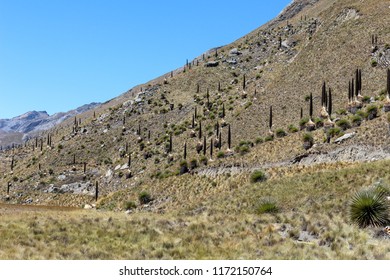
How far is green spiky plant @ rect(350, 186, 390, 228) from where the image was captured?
16.2 m

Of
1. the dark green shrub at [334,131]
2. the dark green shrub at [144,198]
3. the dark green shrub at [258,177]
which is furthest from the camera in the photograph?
the dark green shrub at [144,198]

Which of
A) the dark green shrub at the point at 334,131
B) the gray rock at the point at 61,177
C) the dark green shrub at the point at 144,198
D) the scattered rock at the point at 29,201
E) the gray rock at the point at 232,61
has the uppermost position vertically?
the gray rock at the point at 232,61

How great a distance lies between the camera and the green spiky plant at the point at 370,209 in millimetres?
16203

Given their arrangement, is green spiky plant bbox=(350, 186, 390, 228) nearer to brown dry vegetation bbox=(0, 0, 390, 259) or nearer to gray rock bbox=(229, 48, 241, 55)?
brown dry vegetation bbox=(0, 0, 390, 259)

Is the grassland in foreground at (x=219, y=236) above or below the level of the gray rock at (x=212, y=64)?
below

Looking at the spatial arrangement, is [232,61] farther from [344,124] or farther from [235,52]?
[344,124]

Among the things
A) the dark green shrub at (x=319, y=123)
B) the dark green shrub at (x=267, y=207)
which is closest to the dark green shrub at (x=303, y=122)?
the dark green shrub at (x=319, y=123)

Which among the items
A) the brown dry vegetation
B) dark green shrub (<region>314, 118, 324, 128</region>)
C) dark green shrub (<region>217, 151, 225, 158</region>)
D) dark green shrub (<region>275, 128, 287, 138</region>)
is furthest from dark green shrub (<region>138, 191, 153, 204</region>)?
dark green shrub (<region>314, 118, 324, 128</region>)

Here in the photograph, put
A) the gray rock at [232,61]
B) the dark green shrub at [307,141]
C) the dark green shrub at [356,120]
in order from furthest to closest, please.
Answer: the gray rock at [232,61]
the dark green shrub at [356,120]
the dark green shrub at [307,141]

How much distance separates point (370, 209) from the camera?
54.6 ft

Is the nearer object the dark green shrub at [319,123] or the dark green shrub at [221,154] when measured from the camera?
the dark green shrub at [319,123]

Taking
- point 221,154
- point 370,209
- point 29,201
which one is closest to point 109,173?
point 29,201

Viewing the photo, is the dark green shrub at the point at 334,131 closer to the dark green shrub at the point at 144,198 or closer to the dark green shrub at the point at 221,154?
the dark green shrub at the point at 221,154
